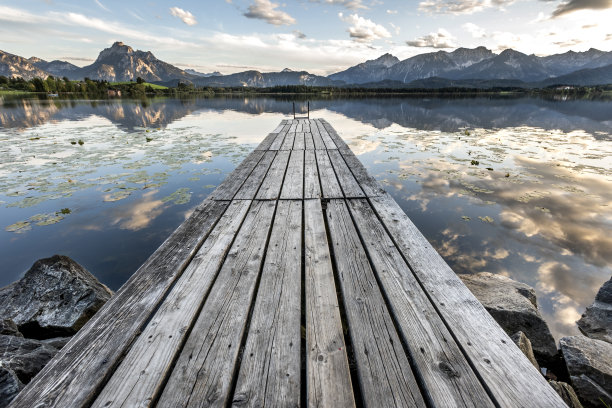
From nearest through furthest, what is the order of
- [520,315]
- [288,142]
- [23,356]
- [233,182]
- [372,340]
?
[372,340], [23,356], [520,315], [233,182], [288,142]

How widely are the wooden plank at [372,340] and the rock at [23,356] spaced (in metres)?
2.71

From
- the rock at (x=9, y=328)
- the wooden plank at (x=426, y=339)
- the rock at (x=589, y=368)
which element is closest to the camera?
the wooden plank at (x=426, y=339)

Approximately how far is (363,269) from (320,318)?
74 cm

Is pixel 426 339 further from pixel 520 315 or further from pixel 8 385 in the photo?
pixel 8 385

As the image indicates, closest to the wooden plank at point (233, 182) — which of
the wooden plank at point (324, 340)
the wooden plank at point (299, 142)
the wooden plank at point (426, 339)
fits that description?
the wooden plank at point (299, 142)

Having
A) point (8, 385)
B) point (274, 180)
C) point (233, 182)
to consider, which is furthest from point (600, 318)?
point (8, 385)

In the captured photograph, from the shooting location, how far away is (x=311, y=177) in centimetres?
532

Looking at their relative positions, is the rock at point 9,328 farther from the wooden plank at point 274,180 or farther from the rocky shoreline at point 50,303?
the wooden plank at point 274,180

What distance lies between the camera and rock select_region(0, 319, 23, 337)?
284cm

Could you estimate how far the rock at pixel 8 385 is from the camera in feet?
6.37

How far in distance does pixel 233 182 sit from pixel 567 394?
199 inches

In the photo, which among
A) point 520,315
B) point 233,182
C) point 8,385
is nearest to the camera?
point 8,385

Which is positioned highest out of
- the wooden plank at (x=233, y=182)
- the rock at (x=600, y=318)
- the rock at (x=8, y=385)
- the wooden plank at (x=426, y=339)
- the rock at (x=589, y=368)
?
the wooden plank at (x=233, y=182)

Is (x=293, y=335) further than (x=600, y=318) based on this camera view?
No
